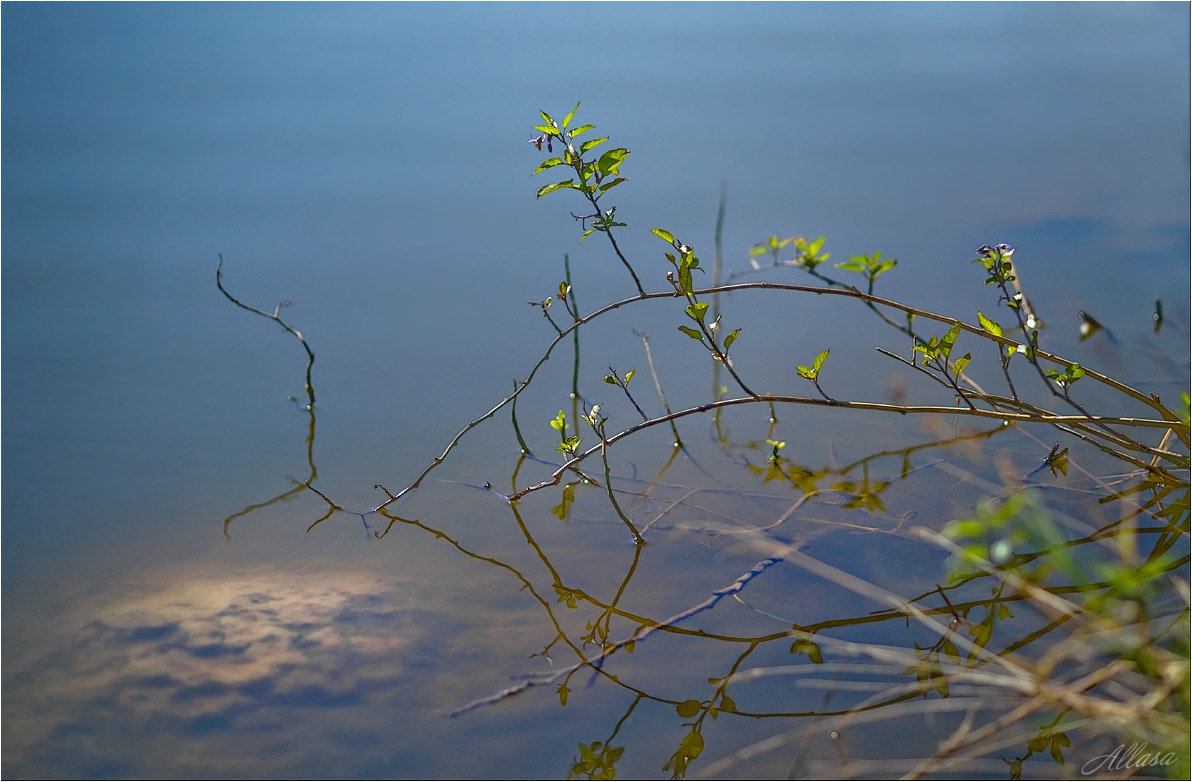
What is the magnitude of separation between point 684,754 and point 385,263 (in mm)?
1963

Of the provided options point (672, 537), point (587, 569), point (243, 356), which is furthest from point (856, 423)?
point (243, 356)

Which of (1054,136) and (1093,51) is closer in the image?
(1054,136)

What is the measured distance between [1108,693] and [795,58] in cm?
318

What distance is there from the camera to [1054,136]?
3.69 meters

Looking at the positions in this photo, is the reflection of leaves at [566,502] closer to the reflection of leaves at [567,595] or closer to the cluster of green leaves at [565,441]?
the cluster of green leaves at [565,441]

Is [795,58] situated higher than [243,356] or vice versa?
[795,58]

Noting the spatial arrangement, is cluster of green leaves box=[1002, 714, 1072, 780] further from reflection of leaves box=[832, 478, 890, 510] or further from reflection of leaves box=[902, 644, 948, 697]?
reflection of leaves box=[832, 478, 890, 510]

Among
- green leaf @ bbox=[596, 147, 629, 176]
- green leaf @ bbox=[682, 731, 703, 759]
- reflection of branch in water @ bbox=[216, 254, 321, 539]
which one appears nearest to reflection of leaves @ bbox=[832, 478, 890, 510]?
green leaf @ bbox=[682, 731, 703, 759]

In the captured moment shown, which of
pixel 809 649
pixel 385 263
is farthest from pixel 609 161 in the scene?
pixel 385 263

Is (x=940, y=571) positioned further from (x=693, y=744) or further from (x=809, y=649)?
(x=693, y=744)

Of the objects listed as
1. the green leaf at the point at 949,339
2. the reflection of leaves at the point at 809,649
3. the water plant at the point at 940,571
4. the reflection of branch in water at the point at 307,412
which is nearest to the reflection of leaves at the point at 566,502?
the water plant at the point at 940,571

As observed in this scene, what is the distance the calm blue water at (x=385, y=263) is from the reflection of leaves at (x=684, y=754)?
3cm

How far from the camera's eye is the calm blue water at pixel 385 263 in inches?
63.2

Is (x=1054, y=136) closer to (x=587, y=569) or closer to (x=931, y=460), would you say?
(x=931, y=460)
